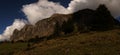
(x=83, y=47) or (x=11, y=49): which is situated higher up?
(x=83, y=47)

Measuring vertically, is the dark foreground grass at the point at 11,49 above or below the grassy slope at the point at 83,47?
below

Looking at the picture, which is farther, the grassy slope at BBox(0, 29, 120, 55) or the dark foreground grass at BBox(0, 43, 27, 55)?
the dark foreground grass at BBox(0, 43, 27, 55)

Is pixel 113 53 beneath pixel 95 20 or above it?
beneath

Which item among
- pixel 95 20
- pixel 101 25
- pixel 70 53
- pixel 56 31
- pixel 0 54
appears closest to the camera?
pixel 70 53

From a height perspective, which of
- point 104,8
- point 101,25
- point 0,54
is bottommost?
point 0,54

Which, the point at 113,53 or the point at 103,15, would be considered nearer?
the point at 113,53

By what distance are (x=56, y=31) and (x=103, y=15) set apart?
4866 cm

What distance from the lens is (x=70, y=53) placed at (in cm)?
5081

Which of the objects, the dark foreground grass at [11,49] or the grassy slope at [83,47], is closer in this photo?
the grassy slope at [83,47]

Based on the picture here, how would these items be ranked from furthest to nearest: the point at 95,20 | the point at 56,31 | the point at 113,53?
the point at 56,31 → the point at 95,20 → the point at 113,53

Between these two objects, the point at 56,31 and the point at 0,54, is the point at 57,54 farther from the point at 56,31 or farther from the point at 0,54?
the point at 56,31

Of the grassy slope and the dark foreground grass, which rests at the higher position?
the grassy slope

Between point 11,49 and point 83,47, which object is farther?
point 11,49

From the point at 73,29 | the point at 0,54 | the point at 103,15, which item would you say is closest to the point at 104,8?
the point at 103,15
